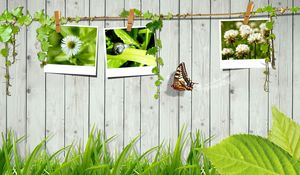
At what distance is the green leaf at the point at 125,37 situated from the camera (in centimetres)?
208

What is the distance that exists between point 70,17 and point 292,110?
108 centimetres

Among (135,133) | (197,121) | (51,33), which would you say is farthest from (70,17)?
(197,121)

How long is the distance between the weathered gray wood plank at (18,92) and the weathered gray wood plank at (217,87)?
Result: 0.83m

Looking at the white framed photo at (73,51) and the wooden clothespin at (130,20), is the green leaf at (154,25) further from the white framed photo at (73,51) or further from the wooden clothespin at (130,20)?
the white framed photo at (73,51)

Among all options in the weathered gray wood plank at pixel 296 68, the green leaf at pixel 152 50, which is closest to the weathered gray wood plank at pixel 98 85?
the green leaf at pixel 152 50

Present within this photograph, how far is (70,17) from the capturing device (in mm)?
2119

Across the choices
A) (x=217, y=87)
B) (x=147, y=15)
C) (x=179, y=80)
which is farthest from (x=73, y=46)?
(x=217, y=87)

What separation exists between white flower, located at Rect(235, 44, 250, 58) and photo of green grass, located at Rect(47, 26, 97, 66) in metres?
0.63

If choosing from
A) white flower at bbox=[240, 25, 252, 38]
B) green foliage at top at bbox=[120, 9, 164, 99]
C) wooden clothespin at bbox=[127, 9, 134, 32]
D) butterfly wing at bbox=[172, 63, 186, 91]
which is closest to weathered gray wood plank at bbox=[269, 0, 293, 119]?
white flower at bbox=[240, 25, 252, 38]

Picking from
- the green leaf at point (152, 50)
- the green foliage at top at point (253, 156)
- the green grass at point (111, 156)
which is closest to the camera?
the green foliage at top at point (253, 156)

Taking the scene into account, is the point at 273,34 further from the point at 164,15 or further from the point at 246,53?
the point at 164,15

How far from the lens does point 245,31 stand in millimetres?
2117

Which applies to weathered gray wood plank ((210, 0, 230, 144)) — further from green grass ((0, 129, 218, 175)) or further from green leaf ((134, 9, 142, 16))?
green leaf ((134, 9, 142, 16))

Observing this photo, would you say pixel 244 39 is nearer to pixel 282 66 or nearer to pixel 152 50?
pixel 282 66
